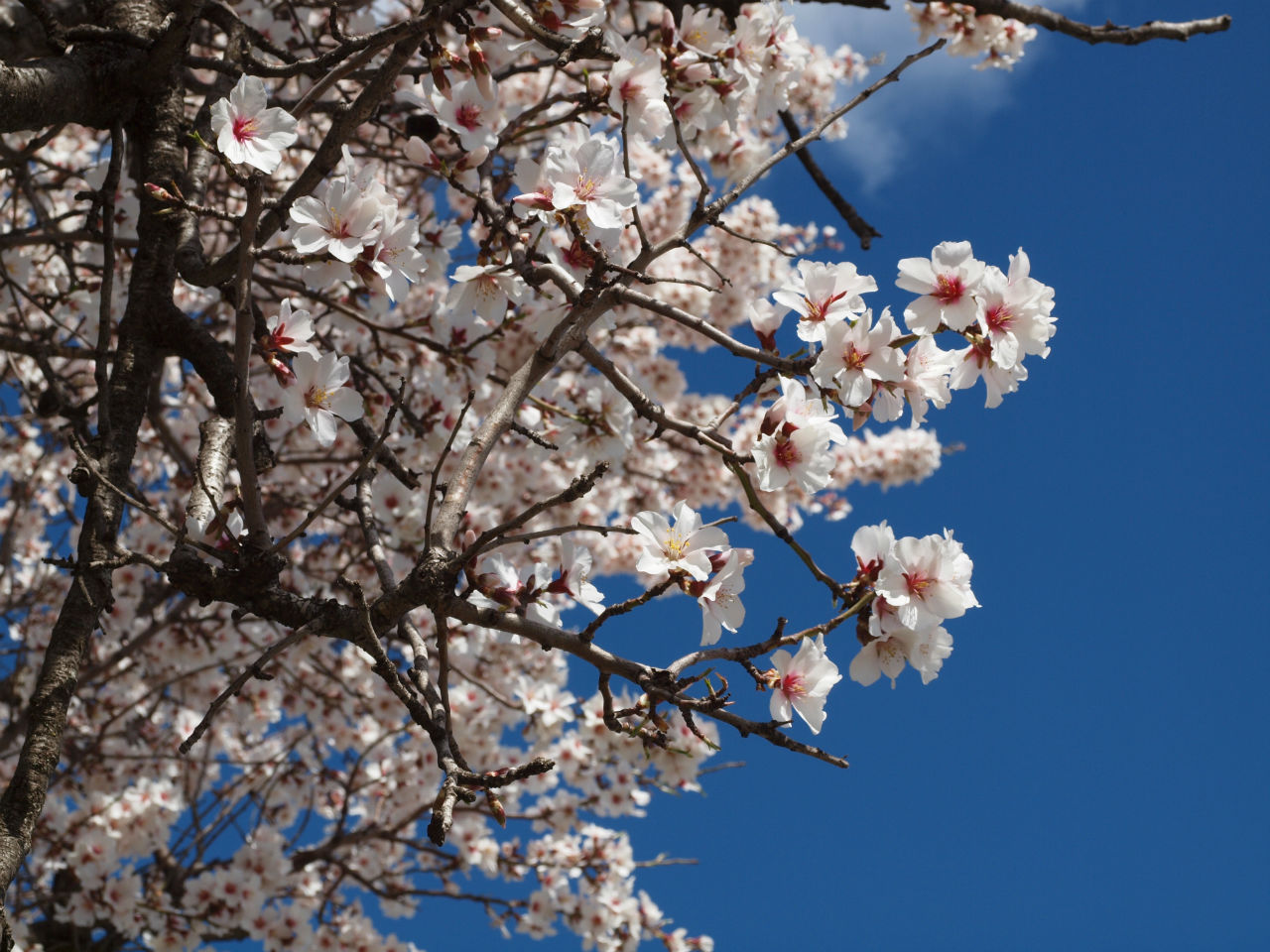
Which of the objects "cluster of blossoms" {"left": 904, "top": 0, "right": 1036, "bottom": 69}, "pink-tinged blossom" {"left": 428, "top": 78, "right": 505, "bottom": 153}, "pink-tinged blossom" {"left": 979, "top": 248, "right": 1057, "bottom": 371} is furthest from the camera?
"cluster of blossoms" {"left": 904, "top": 0, "right": 1036, "bottom": 69}

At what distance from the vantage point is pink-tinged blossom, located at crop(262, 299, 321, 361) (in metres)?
1.92

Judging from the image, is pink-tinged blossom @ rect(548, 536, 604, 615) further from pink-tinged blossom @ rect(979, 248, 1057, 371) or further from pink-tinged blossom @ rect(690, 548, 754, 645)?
pink-tinged blossom @ rect(979, 248, 1057, 371)

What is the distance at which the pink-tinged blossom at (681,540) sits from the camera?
170 centimetres

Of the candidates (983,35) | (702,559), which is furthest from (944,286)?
(983,35)

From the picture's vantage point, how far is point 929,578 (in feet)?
5.64

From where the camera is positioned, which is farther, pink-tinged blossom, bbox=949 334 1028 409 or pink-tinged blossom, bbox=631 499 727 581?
pink-tinged blossom, bbox=949 334 1028 409

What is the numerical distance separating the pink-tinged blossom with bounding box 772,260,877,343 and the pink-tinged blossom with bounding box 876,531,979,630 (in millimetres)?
407

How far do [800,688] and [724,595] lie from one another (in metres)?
0.21

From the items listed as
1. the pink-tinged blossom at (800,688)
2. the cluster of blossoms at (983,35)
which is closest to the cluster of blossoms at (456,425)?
the pink-tinged blossom at (800,688)

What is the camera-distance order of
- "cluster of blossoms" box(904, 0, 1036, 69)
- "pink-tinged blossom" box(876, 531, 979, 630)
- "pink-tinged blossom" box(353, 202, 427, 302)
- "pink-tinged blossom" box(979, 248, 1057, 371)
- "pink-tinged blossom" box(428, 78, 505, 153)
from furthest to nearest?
"cluster of blossoms" box(904, 0, 1036, 69), "pink-tinged blossom" box(428, 78, 505, 153), "pink-tinged blossom" box(353, 202, 427, 302), "pink-tinged blossom" box(979, 248, 1057, 371), "pink-tinged blossom" box(876, 531, 979, 630)

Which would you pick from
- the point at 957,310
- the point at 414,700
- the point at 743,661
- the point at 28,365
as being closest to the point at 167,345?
the point at 414,700

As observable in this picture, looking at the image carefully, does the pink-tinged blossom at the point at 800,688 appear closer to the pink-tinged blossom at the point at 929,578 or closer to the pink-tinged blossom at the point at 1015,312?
the pink-tinged blossom at the point at 929,578

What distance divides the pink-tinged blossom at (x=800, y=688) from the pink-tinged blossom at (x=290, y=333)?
1.05 m

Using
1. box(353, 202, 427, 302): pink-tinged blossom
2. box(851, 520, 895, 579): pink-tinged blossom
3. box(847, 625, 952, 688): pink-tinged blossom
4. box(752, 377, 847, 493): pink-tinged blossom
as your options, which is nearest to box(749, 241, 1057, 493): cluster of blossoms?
box(752, 377, 847, 493): pink-tinged blossom
